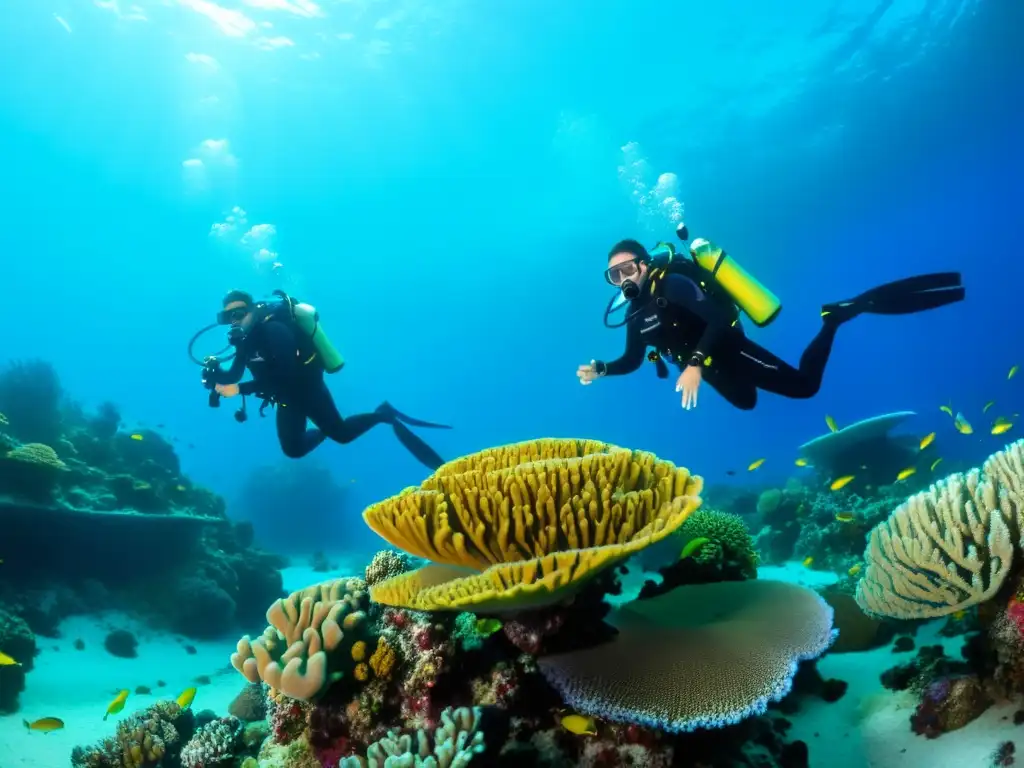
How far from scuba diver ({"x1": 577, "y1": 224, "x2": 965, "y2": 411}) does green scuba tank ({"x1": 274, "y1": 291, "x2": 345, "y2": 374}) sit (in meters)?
5.29

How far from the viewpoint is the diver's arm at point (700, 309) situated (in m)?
5.27

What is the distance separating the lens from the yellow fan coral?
2441mm

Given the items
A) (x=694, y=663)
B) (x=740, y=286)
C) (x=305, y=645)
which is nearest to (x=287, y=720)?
(x=305, y=645)

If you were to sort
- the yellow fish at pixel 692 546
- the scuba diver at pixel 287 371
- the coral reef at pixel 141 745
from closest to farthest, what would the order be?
the yellow fish at pixel 692 546, the coral reef at pixel 141 745, the scuba diver at pixel 287 371

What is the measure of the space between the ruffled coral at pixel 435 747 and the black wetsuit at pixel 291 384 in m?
6.77

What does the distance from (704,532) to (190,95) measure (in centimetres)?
5754

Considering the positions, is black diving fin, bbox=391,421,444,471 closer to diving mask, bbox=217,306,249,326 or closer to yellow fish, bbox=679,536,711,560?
diving mask, bbox=217,306,249,326

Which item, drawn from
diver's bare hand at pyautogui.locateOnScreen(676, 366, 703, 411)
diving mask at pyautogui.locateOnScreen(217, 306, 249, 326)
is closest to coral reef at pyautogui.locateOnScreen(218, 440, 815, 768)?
diver's bare hand at pyautogui.locateOnScreen(676, 366, 703, 411)

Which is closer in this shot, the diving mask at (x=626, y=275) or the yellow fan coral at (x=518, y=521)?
the yellow fan coral at (x=518, y=521)

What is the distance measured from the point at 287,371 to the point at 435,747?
711cm

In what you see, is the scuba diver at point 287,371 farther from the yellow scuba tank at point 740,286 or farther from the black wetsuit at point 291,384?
the yellow scuba tank at point 740,286

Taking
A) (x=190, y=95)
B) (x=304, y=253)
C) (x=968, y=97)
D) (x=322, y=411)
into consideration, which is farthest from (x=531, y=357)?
(x=322, y=411)

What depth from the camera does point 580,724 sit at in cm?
257

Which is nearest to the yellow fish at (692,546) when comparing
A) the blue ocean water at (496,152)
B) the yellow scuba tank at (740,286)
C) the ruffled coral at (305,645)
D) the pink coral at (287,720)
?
the yellow scuba tank at (740,286)
